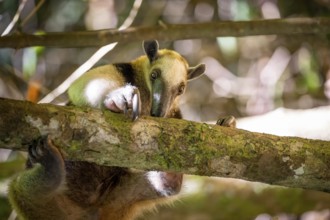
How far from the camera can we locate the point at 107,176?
125 inches

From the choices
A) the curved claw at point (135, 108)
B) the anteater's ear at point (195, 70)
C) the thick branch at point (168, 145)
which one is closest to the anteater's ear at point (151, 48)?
the anteater's ear at point (195, 70)

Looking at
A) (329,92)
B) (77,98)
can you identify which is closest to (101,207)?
(77,98)

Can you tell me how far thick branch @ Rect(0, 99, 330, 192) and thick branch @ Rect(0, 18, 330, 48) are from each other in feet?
2.97

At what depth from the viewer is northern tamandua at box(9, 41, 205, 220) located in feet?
9.20

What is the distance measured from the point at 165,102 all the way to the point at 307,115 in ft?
5.72

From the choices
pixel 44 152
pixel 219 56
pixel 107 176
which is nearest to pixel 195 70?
pixel 107 176

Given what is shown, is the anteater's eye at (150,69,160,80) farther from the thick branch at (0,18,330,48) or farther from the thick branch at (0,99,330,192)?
the thick branch at (0,99,330,192)

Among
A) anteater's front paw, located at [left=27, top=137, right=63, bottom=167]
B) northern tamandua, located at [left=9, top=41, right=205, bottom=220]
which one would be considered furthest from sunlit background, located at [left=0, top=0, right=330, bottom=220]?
anteater's front paw, located at [left=27, top=137, right=63, bottom=167]

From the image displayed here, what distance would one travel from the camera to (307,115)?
470 cm

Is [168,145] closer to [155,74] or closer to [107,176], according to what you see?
[107,176]

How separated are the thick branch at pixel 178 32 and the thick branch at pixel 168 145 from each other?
90 cm

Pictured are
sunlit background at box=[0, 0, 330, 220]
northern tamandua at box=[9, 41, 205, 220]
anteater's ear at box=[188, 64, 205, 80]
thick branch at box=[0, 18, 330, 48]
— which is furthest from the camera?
sunlit background at box=[0, 0, 330, 220]

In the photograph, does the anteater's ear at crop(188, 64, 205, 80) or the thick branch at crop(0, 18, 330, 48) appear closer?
the thick branch at crop(0, 18, 330, 48)

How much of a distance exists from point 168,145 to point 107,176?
2.54ft
